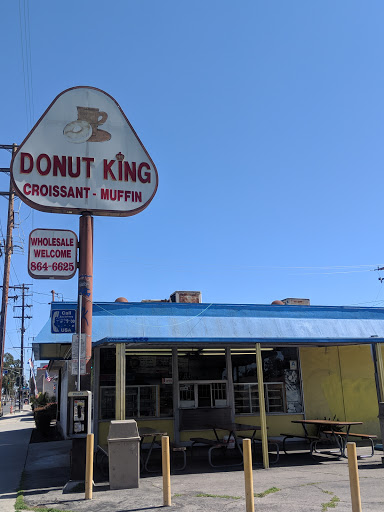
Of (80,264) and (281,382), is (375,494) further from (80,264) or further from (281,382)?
(281,382)

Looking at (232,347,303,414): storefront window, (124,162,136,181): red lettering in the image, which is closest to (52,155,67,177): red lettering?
(124,162,136,181): red lettering

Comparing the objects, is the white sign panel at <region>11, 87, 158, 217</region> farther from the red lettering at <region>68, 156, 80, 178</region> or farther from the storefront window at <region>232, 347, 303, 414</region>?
the storefront window at <region>232, 347, 303, 414</region>

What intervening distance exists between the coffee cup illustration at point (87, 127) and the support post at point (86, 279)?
182 centimetres

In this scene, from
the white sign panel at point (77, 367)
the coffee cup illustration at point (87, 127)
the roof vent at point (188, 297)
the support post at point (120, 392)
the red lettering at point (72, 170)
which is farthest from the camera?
the roof vent at point (188, 297)

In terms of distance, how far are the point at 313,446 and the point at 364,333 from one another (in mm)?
5133

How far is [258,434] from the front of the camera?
1555cm

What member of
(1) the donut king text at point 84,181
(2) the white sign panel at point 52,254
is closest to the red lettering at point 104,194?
(1) the donut king text at point 84,181

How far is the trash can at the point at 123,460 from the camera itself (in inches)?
353

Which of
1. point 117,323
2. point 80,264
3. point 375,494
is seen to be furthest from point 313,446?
point 80,264

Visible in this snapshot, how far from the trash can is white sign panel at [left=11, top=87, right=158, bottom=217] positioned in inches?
195

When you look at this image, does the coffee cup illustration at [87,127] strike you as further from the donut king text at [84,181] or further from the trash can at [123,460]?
the trash can at [123,460]

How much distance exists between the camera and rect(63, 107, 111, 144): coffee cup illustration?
11.3m

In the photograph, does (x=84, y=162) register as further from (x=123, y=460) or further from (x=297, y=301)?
(x=297, y=301)

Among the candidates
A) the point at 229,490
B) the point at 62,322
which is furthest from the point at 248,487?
the point at 62,322
